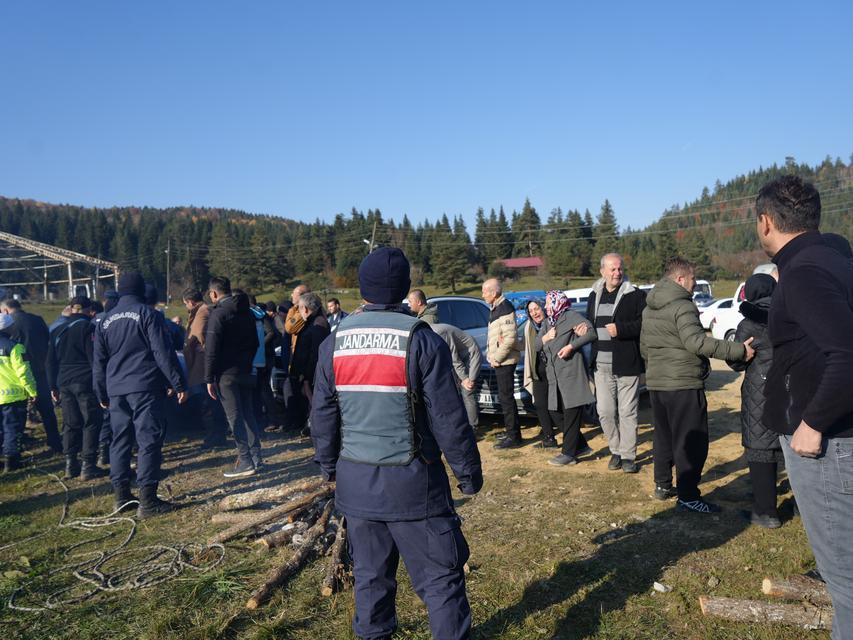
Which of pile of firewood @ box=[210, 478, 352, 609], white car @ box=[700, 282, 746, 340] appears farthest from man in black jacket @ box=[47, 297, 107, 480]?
white car @ box=[700, 282, 746, 340]

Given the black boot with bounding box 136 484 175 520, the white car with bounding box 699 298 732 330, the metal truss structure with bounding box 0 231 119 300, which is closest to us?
the black boot with bounding box 136 484 175 520

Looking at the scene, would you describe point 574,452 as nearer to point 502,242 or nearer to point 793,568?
point 793,568

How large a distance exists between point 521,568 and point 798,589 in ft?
5.34

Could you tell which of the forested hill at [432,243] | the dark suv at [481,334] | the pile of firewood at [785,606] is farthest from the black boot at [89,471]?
the forested hill at [432,243]

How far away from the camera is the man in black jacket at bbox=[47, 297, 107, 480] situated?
22.9 feet

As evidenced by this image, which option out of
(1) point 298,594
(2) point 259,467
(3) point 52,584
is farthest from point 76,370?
(1) point 298,594

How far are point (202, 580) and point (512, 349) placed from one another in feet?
14.3

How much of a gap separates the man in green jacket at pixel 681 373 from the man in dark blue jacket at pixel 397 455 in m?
2.85

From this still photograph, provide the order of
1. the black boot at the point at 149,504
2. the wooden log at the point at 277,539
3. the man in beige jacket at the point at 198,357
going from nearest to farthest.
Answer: the wooden log at the point at 277,539 → the black boot at the point at 149,504 → the man in beige jacket at the point at 198,357

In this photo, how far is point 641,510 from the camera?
491 cm

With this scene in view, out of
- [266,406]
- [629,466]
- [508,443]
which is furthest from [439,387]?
[266,406]

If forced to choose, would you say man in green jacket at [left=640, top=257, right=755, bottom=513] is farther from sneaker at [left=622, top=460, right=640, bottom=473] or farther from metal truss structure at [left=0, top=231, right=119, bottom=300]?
metal truss structure at [left=0, top=231, right=119, bottom=300]

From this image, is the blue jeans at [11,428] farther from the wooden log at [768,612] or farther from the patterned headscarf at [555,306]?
the wooden log at [768,612]

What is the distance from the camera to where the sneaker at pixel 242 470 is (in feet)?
21.9
